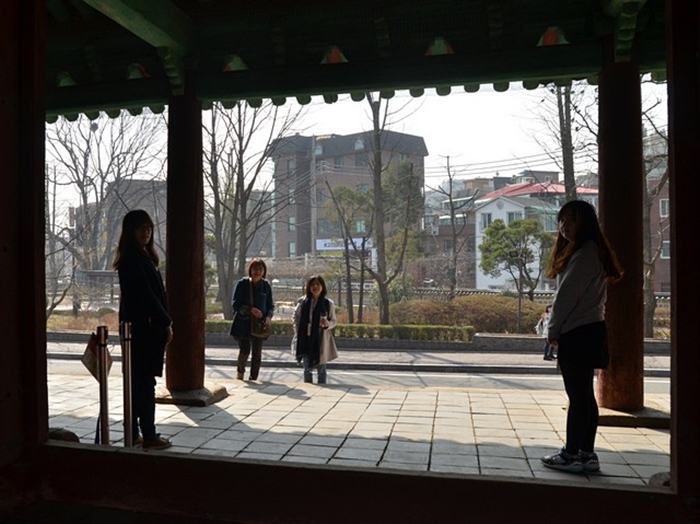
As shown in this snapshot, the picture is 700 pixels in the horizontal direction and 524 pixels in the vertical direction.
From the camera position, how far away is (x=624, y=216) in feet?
15.5

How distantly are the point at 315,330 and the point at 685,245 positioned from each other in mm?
5459

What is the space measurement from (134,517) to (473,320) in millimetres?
15692

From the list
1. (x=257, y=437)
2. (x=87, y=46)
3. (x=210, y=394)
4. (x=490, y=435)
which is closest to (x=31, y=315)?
(x=257, y=437)

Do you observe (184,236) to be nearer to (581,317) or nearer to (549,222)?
(581,317)

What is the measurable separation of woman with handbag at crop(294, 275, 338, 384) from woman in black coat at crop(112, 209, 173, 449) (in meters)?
3.45

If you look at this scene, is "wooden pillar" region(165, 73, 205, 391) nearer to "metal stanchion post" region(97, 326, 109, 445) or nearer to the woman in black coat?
the woman in black coat

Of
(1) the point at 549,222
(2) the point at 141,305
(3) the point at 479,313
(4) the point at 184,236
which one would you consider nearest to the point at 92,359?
(2) the point at 141,305

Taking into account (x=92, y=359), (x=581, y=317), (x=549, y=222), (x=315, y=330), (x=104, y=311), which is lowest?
(x=104, y=311)

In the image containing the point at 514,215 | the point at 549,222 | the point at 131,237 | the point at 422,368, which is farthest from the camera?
the point at 514,215

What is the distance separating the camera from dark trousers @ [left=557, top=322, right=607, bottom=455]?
3408 millimetres

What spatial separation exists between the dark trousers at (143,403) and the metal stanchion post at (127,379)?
0.79 ft

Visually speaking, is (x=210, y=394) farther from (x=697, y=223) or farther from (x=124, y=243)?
(x=697, y=223)

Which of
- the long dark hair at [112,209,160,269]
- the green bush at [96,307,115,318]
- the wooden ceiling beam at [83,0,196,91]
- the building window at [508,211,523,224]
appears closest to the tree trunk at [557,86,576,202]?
the building window at [508,211,523,224]

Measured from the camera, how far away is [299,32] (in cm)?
525
